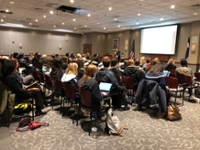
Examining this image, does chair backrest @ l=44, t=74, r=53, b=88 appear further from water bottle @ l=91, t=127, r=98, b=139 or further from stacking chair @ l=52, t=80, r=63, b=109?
water bottle @ l=91, t=127, r=98, b=139

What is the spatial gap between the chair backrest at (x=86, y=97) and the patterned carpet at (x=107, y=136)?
0.55 meters

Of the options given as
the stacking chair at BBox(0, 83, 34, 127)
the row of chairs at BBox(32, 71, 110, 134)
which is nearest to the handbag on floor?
the row of chairs at BBox(32, 71, 110, 134)

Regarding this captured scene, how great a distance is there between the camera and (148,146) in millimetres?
2738

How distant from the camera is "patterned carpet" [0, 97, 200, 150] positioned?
2676 millimetres

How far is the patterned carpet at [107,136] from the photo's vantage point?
8.78 feet

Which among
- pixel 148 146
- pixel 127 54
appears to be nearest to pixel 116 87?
pixel 148 146

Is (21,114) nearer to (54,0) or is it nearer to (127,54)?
(54,0)

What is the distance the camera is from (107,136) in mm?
3008

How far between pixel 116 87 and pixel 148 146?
1526 mm

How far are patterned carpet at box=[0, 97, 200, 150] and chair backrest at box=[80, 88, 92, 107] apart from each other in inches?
21.6

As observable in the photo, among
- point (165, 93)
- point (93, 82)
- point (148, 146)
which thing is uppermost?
point (93, 82)

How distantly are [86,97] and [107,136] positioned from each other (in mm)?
790

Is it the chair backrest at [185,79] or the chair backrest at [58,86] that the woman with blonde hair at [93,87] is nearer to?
the chair backrest at [58,86]

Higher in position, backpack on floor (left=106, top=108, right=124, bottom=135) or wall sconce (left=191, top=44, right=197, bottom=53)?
wall sconce (left=191, top=44, right=197, bottom=53)
